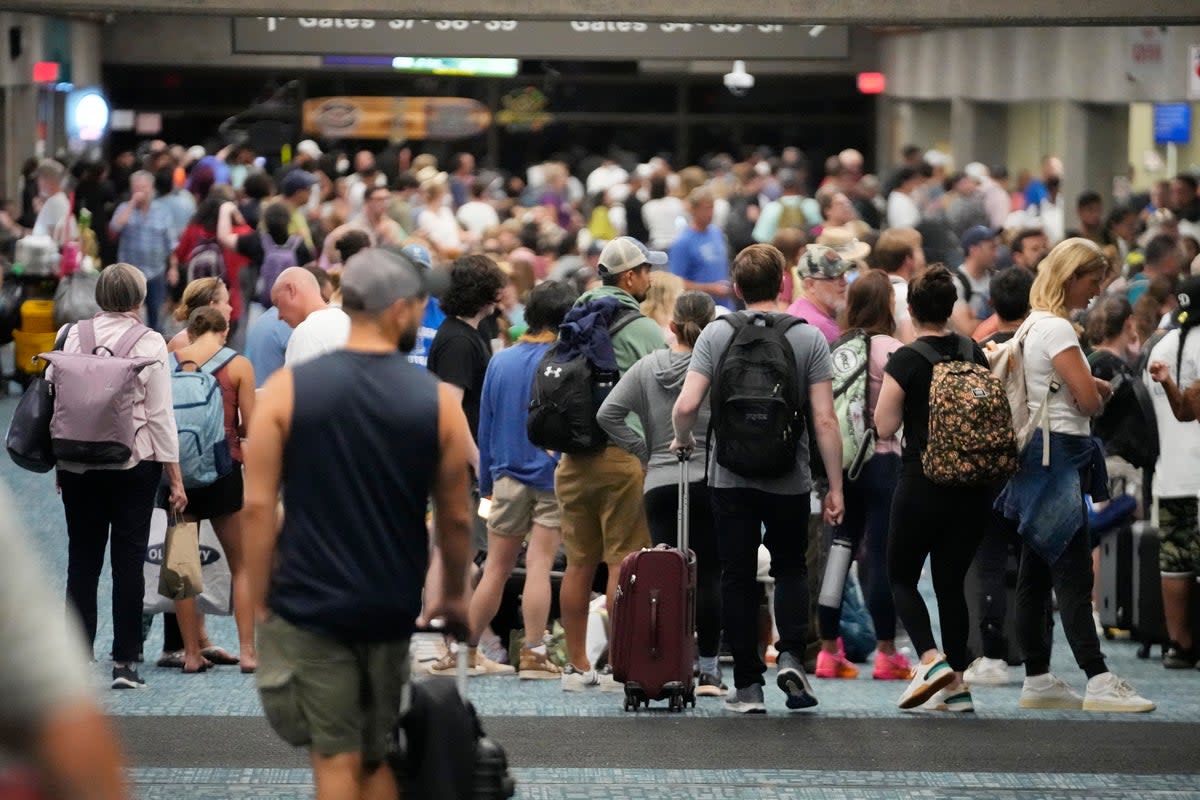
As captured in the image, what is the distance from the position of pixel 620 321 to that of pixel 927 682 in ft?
6.08

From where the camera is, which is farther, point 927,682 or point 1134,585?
point 1134,585

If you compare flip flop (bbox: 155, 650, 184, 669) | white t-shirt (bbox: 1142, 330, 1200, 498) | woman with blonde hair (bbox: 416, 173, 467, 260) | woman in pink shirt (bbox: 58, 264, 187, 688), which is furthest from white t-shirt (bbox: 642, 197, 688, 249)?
woman in pink shirt (bbox: 58, 264, 187, 688)

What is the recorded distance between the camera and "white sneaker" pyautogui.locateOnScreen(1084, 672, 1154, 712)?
25.7 ft

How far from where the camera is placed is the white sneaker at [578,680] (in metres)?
8.40

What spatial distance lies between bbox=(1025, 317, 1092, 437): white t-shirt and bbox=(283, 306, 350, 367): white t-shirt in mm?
2593

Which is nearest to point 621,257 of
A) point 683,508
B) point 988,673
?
point 683,508

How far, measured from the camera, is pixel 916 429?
7.59 metres

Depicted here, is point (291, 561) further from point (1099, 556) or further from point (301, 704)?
point (1099, 556)

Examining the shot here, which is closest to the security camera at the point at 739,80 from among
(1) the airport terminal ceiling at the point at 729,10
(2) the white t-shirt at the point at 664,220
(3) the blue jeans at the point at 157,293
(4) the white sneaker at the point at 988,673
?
(2) the white t-shirt at the point at 664,220

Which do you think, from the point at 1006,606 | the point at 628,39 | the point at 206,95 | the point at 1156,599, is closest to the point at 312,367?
the point at 1006,606

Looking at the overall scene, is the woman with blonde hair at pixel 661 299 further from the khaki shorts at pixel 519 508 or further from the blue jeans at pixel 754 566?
the blue jeans at pixel 754 566

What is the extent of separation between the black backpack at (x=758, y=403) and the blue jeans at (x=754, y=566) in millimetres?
134

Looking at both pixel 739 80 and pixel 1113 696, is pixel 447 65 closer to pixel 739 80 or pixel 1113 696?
pixel 739 80

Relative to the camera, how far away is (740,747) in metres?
7.12
